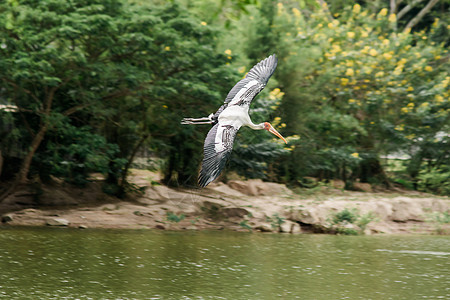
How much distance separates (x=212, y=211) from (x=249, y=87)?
6.26 metres

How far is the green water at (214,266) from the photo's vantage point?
7.04m

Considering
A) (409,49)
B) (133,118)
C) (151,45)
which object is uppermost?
(409,49)

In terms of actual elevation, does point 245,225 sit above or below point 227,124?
below

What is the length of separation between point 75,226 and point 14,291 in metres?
4.74

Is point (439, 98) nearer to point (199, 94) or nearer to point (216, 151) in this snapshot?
point (199, 94)

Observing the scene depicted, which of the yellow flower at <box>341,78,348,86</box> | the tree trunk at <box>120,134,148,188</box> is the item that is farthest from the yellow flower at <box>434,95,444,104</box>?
the tree trunk at <box>120,134,148,188</box>

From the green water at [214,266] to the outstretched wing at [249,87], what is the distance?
6.61 feet

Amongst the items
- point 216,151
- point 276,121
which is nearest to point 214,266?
point 216,151

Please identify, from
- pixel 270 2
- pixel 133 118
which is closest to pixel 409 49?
pixel 270 2

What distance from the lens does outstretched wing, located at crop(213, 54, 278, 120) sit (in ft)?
20.5

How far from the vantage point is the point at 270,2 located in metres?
14.7

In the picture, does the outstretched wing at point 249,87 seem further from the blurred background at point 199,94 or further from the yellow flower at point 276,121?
the yellow flower at point 276,121

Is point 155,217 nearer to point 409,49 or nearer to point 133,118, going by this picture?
point 133,118

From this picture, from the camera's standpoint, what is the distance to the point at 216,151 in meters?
5.55
